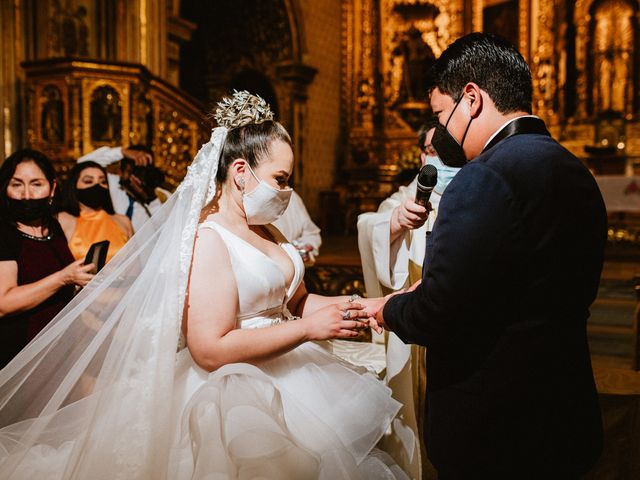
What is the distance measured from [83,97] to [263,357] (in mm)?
5456

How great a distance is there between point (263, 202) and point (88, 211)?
7.96ft

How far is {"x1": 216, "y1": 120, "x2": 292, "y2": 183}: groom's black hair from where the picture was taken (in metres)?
2.35

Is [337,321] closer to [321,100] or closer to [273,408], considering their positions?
[273,408]

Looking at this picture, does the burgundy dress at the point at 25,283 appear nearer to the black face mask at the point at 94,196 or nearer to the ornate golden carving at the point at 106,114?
the black face mask at the point at 94,196

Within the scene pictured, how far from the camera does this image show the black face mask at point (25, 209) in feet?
9.98

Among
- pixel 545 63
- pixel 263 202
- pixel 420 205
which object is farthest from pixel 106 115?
pixel 545 63

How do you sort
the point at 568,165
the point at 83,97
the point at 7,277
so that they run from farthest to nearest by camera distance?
the point at 83,97 < the point at 7,277 < the point at 568,165

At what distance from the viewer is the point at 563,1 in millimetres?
11836

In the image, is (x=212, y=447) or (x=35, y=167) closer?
(x=212, y=447)

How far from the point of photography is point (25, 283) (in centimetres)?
298

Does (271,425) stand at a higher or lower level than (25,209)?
lower

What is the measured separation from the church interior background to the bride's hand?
4215 millimetres

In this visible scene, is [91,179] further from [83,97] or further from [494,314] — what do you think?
[494,314]

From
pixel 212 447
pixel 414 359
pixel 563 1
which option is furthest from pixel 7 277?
pixel 563 1
